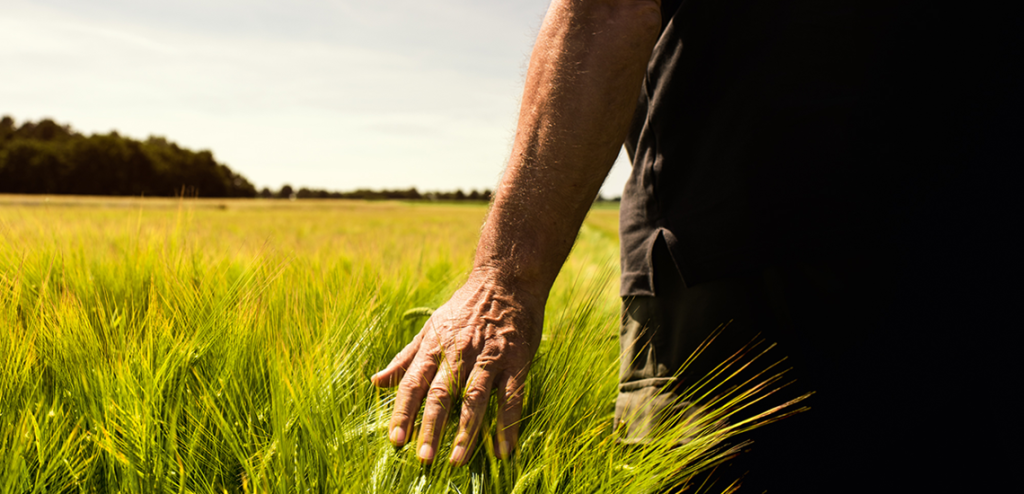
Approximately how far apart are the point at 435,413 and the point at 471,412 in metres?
0.04

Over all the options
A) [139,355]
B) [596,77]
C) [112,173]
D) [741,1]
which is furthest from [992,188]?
[112,173]

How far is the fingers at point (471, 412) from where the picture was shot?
21.3 inches

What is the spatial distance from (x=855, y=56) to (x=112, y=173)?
170 ft

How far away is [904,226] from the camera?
0.76 metres

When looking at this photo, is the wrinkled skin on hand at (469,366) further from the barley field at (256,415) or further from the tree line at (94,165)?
the tree line at (94,165)

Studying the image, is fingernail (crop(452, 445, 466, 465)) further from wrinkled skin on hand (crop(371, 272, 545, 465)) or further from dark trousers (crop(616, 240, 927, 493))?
dark trousers (crop(616, 240, 927, 493))

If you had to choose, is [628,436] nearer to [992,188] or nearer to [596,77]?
[596,77]

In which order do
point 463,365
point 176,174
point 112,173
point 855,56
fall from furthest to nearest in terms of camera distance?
point 176,174
point 112,173
point 855,56
point 463,365

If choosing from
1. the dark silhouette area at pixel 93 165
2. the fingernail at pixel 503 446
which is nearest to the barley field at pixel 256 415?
the fingernail at pixel 503 446

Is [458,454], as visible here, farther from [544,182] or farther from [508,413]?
[544,182]

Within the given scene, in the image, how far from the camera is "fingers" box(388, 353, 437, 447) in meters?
0.55

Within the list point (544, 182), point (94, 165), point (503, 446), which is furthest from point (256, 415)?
point (94, 165)

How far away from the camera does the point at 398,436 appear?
55 centimetres

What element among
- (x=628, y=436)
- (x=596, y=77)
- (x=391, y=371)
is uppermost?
(x=596, y=77)
